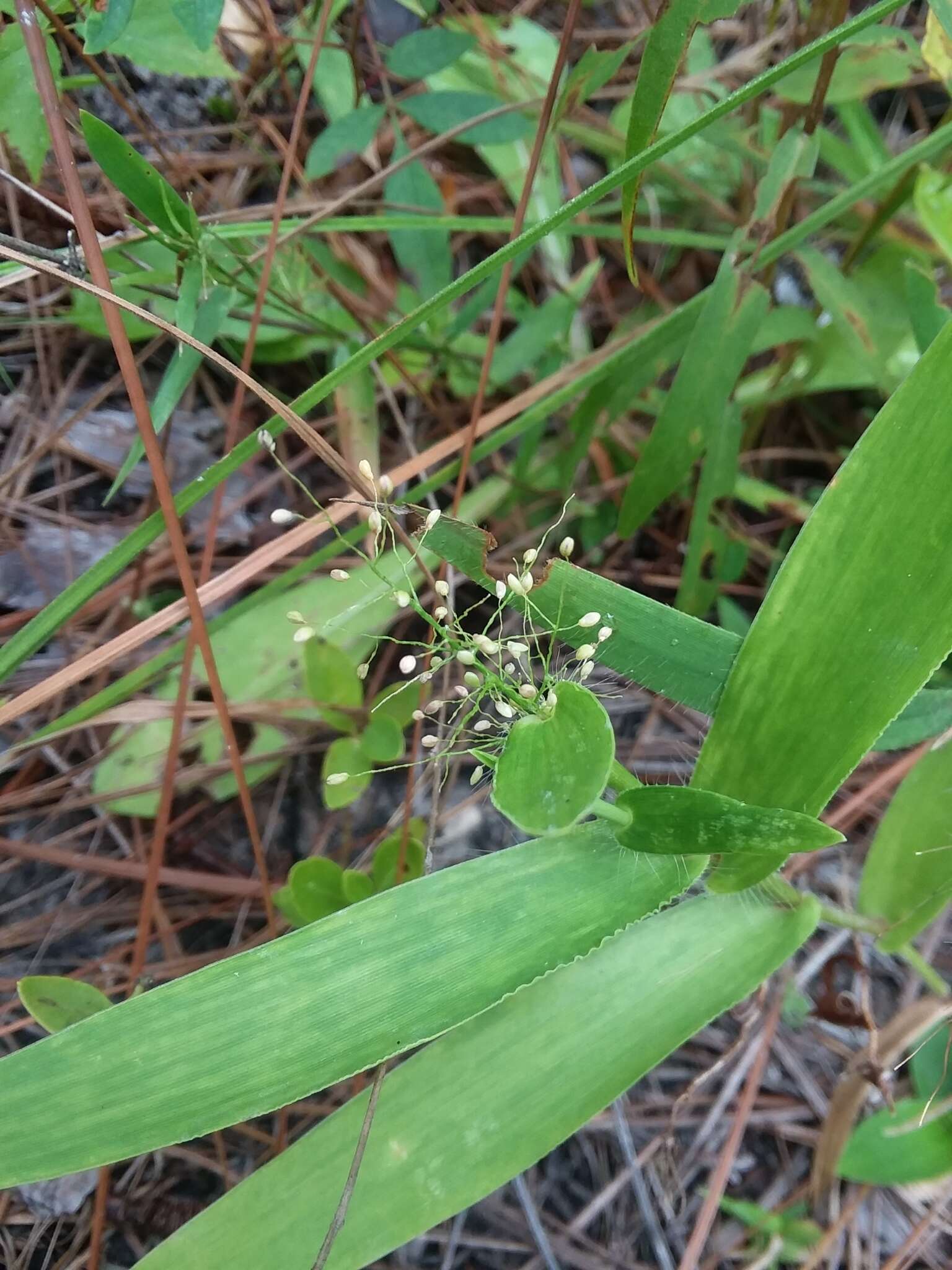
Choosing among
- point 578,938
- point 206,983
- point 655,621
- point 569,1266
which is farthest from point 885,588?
point 569,1266

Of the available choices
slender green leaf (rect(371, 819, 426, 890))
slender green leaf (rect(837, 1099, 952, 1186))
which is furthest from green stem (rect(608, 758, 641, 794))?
slender green leaf (rect(837, 1099, 952, 1186))

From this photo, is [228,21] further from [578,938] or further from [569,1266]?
[569,1266]

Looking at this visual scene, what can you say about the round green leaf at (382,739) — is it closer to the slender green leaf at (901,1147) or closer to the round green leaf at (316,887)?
the round green leaf at (316,887)

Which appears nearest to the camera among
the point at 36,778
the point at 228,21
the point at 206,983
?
the point at 206,983

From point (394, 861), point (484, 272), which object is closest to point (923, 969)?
point (394, 861)

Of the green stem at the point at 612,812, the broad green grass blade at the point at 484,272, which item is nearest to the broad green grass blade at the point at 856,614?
the green stem at the point at 612,812

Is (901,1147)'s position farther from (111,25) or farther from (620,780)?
(111,25)
